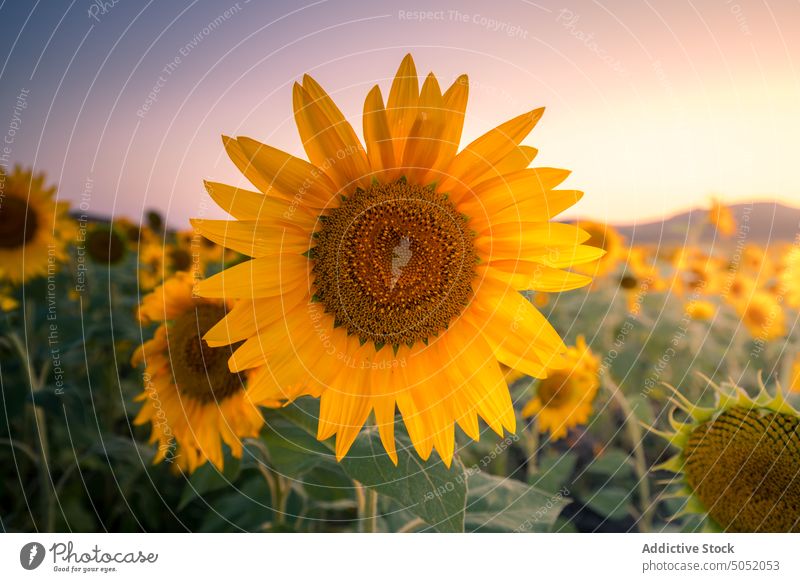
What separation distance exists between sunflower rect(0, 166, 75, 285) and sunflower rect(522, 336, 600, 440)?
1.25 metres

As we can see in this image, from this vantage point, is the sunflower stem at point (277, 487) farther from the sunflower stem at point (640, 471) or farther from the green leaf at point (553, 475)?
the sunflower stem at point (640, 471)

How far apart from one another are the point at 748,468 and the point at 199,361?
80 centimetres

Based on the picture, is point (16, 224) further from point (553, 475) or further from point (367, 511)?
point (553, 475)

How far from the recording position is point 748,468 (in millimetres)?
707

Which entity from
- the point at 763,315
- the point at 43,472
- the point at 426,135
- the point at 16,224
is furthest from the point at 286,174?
the point at 763,315

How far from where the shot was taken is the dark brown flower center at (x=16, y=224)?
1.27 m

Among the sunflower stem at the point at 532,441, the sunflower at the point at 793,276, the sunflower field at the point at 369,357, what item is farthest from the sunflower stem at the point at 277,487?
the sunflower at the point at 793,276

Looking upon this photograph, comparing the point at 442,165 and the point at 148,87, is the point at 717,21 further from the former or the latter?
the point at 148,87

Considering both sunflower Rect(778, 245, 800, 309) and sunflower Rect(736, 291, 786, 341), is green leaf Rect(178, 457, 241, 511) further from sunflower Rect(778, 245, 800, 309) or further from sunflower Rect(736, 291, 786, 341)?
sunflower Rect(736, 291, 786, 341)

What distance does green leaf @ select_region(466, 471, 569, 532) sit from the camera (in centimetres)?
82

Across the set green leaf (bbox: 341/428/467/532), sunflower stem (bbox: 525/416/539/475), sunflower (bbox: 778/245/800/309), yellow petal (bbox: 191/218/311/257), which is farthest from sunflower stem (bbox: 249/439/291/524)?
sunflower (bbox: 778/245/800/309)

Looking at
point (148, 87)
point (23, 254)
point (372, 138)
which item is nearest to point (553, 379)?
point (372, 138)

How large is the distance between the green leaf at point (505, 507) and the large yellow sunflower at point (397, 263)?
25 centimetres
